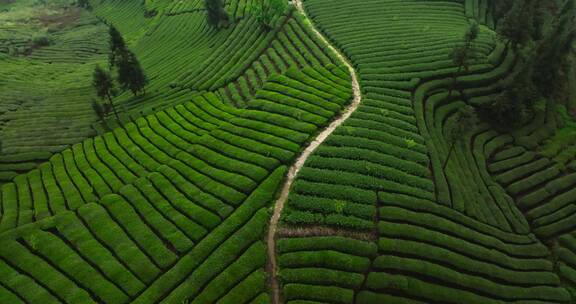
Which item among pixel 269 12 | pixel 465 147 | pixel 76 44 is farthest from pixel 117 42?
pixel 76 44

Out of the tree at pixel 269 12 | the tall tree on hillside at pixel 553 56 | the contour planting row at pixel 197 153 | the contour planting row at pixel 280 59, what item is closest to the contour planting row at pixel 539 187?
the tall tree on hillside at pixel 553 56

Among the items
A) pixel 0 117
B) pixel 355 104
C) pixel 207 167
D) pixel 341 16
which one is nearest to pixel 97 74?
pixel 0 117

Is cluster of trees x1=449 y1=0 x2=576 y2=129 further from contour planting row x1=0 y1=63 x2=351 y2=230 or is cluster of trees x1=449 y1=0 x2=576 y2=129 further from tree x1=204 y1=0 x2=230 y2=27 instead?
tree x1=204 y1=0 x2=230 y2=27

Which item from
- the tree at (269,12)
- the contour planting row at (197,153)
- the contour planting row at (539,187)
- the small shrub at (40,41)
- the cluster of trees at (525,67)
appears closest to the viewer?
the contour planting row at (539,187)

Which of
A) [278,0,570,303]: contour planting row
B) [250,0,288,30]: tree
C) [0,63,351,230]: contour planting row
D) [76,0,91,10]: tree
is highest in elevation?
[76,0,91,10]: tree

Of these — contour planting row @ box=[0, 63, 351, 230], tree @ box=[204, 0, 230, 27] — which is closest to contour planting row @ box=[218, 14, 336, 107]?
contour planting row @ box=[0, 63, 351, 230]

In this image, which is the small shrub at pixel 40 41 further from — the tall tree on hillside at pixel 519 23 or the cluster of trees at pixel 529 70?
the tall tree on hillside at pixel 519 23

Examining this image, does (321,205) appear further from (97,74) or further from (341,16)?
(341,16)
